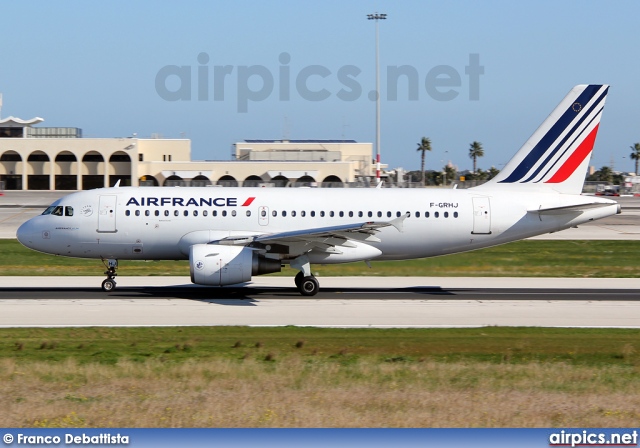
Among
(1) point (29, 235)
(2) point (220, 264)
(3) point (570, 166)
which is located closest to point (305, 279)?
(2) point (220, 264)

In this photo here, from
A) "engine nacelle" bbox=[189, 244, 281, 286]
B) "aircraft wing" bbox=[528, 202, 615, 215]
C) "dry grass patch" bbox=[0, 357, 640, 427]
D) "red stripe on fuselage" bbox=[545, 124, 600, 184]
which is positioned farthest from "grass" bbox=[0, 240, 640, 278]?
"dry grass patch" bbox=[0, 357, 640, 427]

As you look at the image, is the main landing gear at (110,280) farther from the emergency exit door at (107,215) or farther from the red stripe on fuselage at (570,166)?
the red stripe on fuselage at (570,166)

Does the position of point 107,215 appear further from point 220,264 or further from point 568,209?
point 568,209

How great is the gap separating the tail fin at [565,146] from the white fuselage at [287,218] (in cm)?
61

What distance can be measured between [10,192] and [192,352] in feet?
289

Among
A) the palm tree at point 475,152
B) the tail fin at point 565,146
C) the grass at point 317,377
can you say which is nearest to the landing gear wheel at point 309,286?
the grass at point 317,377

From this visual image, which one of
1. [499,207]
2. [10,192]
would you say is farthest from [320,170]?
[499,207]

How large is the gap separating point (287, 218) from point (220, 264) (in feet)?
12.8

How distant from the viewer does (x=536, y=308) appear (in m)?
27.6

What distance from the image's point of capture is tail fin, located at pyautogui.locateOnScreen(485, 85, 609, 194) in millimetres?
32594

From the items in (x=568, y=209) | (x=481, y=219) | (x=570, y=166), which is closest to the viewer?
(x=568, y=209)

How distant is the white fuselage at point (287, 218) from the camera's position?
3019cm

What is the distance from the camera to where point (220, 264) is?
28.0m

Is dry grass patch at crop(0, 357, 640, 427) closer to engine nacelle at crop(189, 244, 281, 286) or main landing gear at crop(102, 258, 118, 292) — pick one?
engine nacelle at crop(189, 244, 281, 286)
